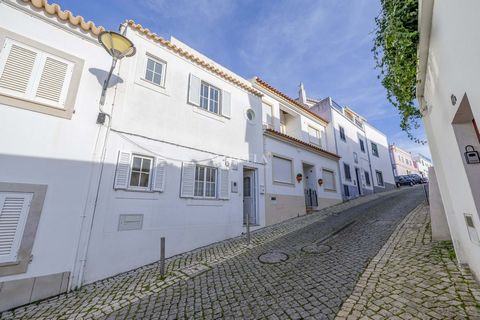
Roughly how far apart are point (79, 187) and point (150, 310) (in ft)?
11.4

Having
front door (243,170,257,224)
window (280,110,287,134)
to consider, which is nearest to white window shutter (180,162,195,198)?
front door (243,170,257,224)

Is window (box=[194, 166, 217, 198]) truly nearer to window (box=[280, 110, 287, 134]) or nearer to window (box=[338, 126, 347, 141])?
window (box=[280, 110, 287, 134])

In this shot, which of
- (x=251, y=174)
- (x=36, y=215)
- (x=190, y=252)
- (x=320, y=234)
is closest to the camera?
(x=36, y=215)

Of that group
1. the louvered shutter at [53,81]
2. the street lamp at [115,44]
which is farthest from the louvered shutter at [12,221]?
the street lamp at [115,44]

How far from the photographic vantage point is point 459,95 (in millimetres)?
2588

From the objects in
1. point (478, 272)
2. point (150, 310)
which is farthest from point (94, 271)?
point (478, 272)

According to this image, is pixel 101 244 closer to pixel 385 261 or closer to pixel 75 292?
pixel 75 292

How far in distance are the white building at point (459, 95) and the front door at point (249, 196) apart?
6654mm

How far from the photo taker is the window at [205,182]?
765cm

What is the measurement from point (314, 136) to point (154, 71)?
1270 cm

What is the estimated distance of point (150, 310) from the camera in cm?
362

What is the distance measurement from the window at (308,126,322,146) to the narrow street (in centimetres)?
1022

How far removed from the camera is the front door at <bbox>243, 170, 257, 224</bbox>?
31.6ft

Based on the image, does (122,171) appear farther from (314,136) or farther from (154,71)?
(314,136)
